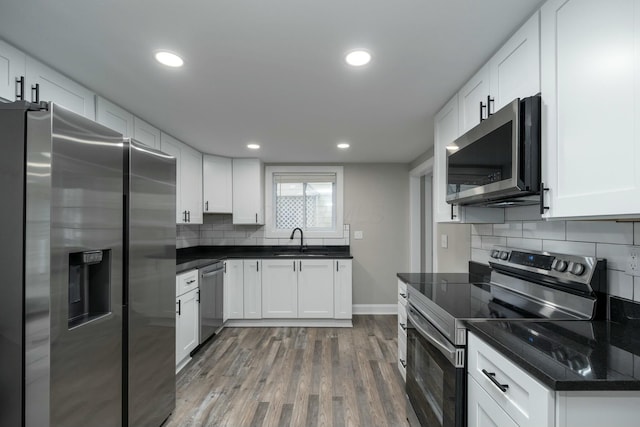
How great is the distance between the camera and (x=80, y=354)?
129 centimetres

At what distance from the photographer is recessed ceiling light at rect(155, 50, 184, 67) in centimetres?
158

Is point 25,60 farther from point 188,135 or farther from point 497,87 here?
point 497,87

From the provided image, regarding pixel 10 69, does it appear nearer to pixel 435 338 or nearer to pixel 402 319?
pixel 435 338

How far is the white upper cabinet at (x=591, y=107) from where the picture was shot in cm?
89

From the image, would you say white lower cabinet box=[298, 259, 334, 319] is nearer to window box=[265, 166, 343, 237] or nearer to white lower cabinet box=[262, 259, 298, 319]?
white lower cabinet box=[262, 259, 298, 319]

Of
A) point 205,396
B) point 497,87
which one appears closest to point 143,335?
point 205,396

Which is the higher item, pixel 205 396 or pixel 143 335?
pixel 143 335

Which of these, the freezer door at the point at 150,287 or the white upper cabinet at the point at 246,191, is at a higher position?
the white upper cabinet at the point at 246,191

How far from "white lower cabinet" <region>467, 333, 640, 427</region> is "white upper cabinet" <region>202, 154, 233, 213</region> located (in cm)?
359

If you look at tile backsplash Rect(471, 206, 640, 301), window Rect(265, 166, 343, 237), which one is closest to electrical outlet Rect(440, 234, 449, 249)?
tile backsplash Rect(471, 206, 640, 301)

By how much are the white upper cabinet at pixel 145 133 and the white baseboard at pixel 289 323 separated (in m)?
2.44

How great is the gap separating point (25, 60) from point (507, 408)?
273 centimetres

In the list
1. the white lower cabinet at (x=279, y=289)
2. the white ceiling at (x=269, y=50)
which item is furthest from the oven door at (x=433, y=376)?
the white lower cabinet at (x=279, y=289)

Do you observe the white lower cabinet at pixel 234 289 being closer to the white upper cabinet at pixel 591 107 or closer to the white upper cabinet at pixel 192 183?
the white upper cabinet at pixel 192 183
